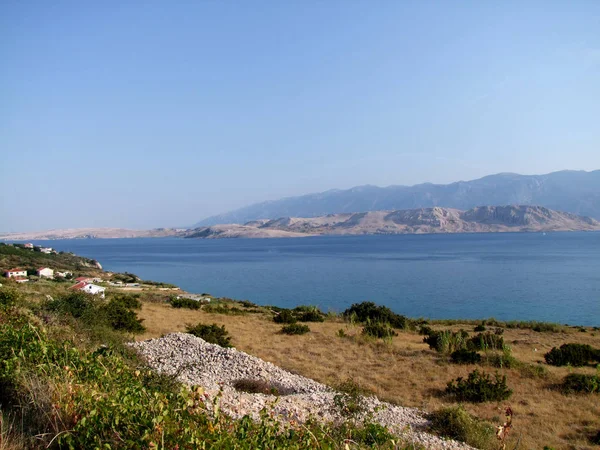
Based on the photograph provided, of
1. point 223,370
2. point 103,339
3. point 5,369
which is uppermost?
point 5,369

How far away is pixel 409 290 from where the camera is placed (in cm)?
5044

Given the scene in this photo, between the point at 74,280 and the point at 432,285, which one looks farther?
the point at 432,285

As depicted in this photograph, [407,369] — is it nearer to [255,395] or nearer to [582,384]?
[582,384]

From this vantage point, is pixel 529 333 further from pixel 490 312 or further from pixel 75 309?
pixel 75 309

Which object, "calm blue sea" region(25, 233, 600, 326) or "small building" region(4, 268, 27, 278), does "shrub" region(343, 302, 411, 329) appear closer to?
"calm blue sea" region(25, 233, 600, 326)

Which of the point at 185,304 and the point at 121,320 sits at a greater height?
Answer: the point at 121,320

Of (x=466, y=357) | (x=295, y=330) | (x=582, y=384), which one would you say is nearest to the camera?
(x=582, y=384)

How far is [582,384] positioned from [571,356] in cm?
393

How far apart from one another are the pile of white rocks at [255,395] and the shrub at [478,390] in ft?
6.47

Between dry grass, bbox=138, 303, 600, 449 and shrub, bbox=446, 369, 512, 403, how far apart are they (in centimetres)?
27

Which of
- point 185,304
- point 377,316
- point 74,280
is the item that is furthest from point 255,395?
point 74,280

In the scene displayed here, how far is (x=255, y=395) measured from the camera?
8727mm

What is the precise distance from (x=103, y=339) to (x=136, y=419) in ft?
26.3

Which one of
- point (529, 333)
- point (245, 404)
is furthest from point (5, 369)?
point (529, 333)
